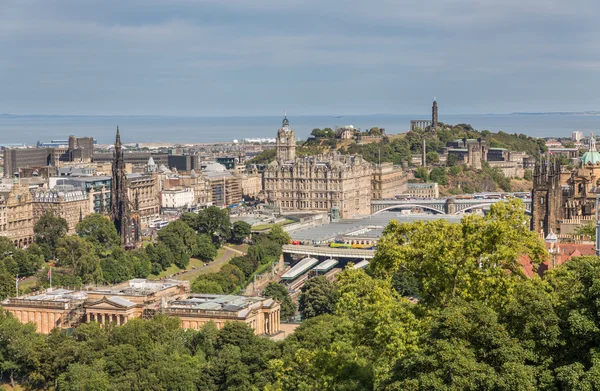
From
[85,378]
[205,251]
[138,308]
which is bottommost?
[85,378]

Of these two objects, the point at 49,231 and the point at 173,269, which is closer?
the point at 173,269

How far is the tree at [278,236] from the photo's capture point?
116000 millimetres

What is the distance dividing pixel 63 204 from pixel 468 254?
91.6 m

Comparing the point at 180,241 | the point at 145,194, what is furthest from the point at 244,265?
the point at 145,194

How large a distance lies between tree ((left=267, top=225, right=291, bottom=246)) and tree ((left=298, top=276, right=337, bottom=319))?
3270 cm

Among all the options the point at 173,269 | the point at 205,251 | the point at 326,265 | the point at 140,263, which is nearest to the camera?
the point at 140,263

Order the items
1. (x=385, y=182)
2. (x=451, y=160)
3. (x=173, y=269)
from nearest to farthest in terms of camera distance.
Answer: (x=173, y=269) < (x=385, y=182) < (x=451, y=160)

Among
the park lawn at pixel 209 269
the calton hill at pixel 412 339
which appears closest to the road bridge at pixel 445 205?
the park lawn at pixel 209 269

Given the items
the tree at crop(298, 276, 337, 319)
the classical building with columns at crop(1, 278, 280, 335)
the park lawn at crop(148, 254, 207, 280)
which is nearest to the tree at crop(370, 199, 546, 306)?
the classical building with columns at crop(1, 278, 280, 335)

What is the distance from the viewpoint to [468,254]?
116 feet

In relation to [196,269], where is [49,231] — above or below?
above

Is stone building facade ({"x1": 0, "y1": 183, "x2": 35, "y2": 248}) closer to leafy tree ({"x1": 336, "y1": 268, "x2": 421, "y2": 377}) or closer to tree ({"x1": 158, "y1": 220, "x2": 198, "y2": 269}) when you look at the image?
tree ({"x1": 158, "y1": 220, "x2": 198, "y2": 269})

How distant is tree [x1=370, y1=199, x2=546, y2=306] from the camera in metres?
34.8

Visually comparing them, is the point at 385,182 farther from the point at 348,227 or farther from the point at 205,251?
the point at 205,251
